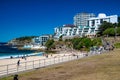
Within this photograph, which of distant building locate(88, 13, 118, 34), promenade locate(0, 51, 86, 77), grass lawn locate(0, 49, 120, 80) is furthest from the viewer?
distant building locate(88, 13, 118, 34)

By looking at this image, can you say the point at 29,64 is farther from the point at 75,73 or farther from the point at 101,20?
the point at 101,20

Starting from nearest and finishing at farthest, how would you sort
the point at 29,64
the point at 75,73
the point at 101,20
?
the point at 75,73 → the point at 29,64 → the point at 101,20

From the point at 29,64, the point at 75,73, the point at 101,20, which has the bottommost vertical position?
the point at 75,73

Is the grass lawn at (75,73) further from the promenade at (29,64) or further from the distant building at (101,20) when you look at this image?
the distant building at (101,20)

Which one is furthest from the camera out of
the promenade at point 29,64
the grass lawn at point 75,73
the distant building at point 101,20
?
the distant building at point 101,20

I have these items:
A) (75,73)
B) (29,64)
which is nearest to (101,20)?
(29,64)

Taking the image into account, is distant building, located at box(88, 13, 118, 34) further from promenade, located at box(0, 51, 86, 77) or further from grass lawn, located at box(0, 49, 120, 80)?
grass lawn, located at box(0, 49, 120, 80)

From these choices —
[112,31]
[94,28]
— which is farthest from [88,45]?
[94,28]

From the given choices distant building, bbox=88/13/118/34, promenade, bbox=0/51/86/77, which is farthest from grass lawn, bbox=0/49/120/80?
distant building, bbox=88/13/118/34

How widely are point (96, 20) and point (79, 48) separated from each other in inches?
3198

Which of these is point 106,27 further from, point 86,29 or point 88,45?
point 86,29

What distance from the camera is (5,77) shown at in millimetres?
25609

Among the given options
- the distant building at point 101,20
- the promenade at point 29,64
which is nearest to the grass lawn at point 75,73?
the promenade at point 29,64

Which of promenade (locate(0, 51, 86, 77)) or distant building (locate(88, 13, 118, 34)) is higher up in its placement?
distant building (locate(88, 13, 118, 34))
